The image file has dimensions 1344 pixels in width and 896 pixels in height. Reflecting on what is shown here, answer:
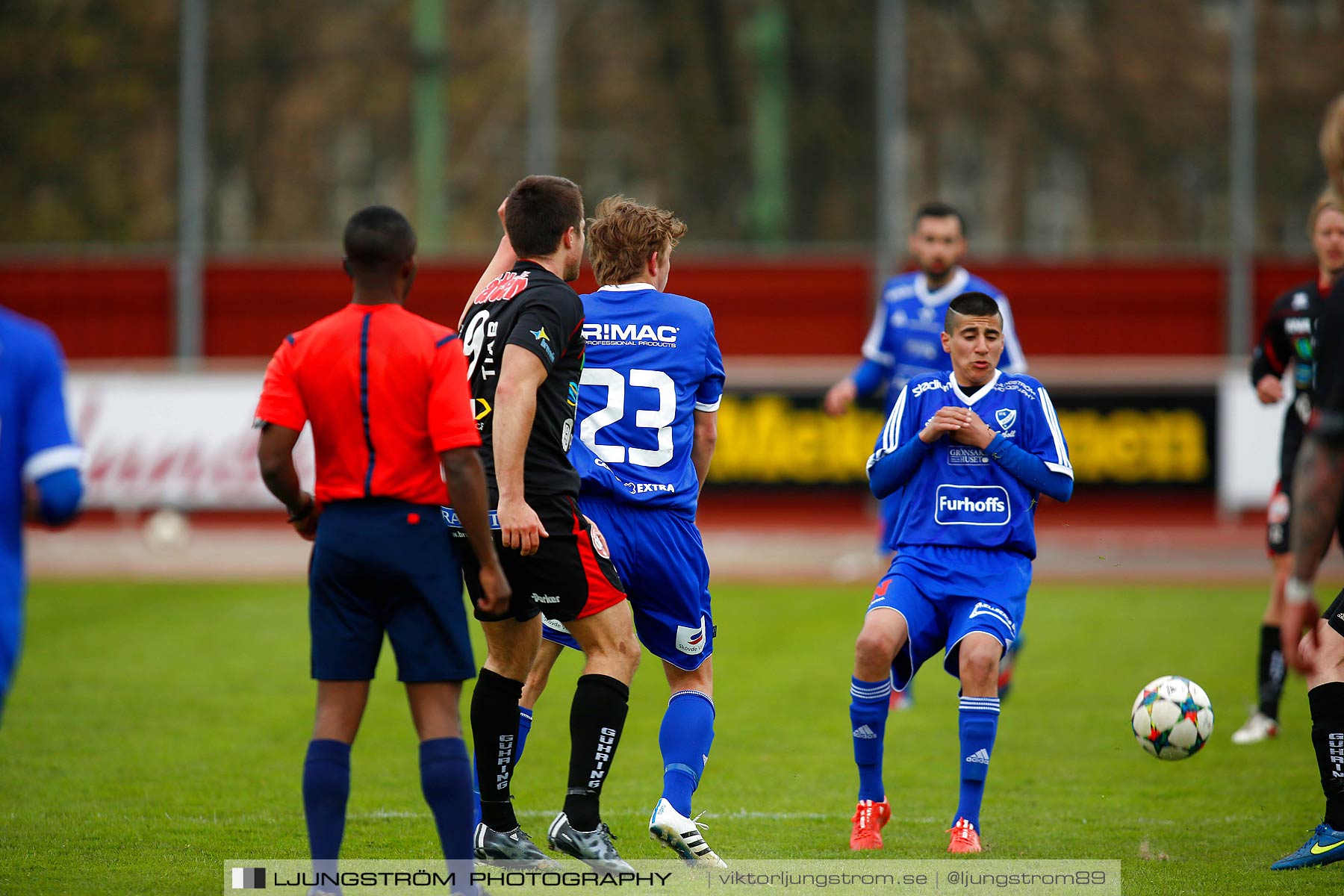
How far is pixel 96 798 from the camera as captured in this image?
258 inches

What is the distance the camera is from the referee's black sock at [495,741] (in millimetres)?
5434

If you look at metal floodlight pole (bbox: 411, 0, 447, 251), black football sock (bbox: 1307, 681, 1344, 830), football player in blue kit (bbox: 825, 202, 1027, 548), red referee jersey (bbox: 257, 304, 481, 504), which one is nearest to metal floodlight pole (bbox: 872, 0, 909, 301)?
metal floodlight pole (bbox: 411, 0, 447, 251)

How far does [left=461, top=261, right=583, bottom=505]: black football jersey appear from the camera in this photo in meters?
5.10

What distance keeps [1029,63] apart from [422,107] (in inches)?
357

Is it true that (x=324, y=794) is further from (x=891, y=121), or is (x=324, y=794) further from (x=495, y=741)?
(x=891, y=121)

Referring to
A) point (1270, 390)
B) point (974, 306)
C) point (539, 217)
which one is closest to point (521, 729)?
point (539, 217)

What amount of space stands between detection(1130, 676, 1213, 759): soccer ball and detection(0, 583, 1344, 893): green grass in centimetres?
34

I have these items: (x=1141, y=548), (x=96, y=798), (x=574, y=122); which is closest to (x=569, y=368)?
(x=96, y=798)

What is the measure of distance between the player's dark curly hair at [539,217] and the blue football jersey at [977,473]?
1.65 meters

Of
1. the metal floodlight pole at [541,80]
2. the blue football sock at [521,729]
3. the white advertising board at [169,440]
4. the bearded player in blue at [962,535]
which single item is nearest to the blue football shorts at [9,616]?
the blue football sock at [521,729]

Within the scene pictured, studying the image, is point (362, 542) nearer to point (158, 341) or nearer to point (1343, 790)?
point (1343, 790)

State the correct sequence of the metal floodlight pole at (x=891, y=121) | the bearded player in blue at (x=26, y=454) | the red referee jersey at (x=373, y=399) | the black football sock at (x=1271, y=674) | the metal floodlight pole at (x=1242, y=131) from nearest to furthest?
the bearded player in blue at (x=26, y=454) → the red referee jersey at (x=373, y=399) → the black football sock at (x=1271, y=674) → the metal floodlight pole at (x=1242, y=131) → the metal floodlight pole at (x=891, y=121)

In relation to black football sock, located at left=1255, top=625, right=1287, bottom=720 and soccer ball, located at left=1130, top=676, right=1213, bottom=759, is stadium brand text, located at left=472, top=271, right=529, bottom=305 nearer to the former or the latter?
soccer ball, located at left=1130, top=676, right=1213, bottom=759

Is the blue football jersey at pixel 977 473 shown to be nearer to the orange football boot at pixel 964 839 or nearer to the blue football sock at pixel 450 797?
the orange football boot at pixel 964 839
